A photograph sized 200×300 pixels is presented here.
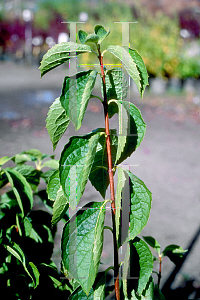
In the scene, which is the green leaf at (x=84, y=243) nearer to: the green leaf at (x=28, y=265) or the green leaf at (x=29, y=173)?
the green leaf at (x=28, y=265)

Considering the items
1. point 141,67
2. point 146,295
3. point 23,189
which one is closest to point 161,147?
point 23,189

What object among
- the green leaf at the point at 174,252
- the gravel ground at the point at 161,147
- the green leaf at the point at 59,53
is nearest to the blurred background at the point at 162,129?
the gravel ground at the point at 161,147

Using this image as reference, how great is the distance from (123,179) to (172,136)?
478cm

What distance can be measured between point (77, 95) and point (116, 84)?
160 millimetres

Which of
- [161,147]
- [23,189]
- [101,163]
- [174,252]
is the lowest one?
[161,147]

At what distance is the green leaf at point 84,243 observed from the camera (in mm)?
703

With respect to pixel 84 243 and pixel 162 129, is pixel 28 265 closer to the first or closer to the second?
pixel 84 243

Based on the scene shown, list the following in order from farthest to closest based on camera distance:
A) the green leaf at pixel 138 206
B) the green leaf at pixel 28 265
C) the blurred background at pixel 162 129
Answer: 1. the blurred background at pixel 162 129
2. the green leaf at pixel 28 265
3. the green leaf at pixel 138 206

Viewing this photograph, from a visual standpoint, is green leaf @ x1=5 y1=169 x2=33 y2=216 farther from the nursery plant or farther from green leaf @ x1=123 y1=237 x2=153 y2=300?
green leaf @ x1=123 y1=237 x2=153 y2=300

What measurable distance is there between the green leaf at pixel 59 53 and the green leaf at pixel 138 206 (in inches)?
11.8

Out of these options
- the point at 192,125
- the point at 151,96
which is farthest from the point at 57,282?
the point at 151,96

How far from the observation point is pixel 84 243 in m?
0.75

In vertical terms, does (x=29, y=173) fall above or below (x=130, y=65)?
below

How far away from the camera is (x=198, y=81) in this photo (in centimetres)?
837
